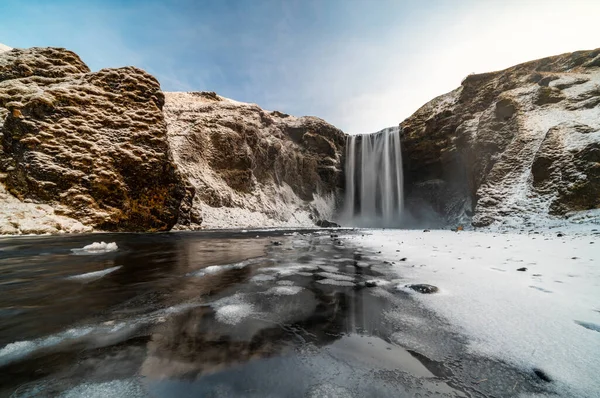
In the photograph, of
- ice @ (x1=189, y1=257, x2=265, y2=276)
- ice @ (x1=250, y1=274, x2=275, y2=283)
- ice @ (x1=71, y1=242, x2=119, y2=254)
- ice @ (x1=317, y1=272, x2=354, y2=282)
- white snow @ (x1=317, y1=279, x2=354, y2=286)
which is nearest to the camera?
white snow @ (x1=317, y1=279, x2=354, y2=286)

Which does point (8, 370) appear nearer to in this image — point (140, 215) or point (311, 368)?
point (311, 368)

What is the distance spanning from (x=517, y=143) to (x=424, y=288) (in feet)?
83.2

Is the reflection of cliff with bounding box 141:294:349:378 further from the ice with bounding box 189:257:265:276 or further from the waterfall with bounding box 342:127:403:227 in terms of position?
the waterfall with bounding box 342:127:403:227

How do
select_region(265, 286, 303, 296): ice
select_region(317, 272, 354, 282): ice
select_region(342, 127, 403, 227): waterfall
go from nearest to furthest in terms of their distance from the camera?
1. select_region(265, 286, 303, 296): ice
2. select_region(317, 272, 354, 282): ice
3. select_region(342, 127, 403, 227): waterfall

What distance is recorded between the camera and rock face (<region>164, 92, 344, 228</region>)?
31.0 metres

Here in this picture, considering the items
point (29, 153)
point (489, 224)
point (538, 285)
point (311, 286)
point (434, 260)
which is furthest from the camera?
point (489, 224)

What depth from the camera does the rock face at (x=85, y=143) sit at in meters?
15.4

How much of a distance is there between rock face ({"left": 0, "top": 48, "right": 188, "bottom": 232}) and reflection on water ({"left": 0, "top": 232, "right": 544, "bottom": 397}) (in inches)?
579

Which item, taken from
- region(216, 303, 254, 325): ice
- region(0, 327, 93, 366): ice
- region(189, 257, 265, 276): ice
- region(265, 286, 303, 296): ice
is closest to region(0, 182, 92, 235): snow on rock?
region(189, 257, 265, 276): ice

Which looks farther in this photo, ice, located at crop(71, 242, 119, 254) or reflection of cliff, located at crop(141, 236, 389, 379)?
ice, located at crop(71, 242, 119, 254)

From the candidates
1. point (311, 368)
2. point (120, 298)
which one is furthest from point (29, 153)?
point (311, 368)

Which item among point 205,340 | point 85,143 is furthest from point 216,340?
point 85,143

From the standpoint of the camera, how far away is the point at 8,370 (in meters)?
→ 1.71

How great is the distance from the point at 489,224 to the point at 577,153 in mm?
7175
